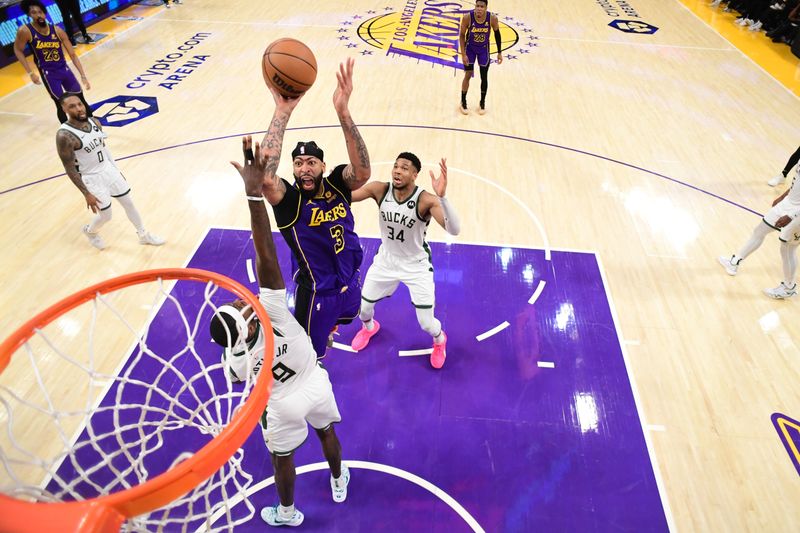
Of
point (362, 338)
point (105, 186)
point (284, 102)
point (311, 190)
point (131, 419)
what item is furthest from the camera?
point (105, 186)

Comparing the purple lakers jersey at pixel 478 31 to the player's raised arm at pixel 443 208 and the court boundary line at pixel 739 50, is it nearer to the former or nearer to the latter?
the player's raised arm at pixel 443 208

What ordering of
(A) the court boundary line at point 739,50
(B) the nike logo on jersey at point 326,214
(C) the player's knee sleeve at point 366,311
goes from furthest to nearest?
(A) the court boundary line at point 739,50 < (C) the player's knee sleeve at point 366,311 < (B) the nike logo on jersey at point 326,214

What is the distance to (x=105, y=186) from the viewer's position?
549 centimetres

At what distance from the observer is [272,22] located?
12.7m

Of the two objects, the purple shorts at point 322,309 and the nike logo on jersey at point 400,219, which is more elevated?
the nike logo on jersey at point 400,219

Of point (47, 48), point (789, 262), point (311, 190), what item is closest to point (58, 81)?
point (47, 48)

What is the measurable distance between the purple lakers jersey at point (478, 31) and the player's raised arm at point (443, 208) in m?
5.25

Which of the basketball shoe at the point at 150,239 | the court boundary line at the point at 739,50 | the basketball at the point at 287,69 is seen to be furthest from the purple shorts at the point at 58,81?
the court boundary line at the point at 739,50

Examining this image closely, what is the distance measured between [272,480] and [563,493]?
6.95 ft

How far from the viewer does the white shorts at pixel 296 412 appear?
2.97m

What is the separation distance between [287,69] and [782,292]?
5410 millimetres

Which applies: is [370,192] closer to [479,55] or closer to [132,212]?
[132,212]

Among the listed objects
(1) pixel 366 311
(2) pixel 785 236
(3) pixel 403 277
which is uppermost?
(3) pixel 403 277

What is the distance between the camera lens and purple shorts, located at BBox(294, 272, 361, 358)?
3.83m
